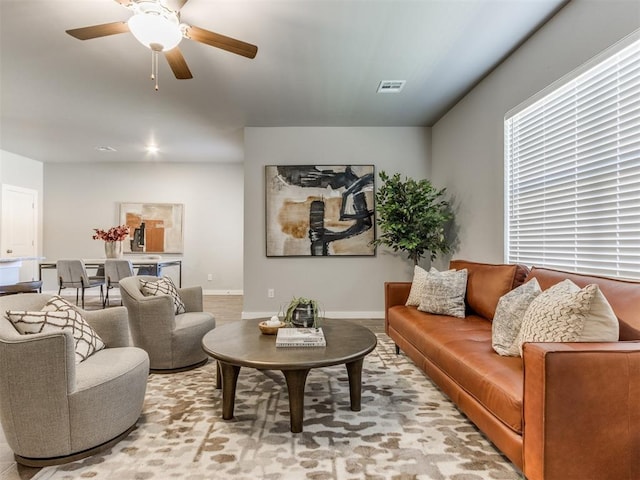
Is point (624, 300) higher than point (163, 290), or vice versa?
point (624, 300)

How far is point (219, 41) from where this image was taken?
223 cm

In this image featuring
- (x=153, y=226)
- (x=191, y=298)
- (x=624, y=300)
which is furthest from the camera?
(x=153, y=226)

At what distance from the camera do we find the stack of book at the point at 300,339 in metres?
2.15

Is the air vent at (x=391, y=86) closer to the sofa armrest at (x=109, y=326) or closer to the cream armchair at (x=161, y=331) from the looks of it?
the cream armchair at (x=161, y=331)

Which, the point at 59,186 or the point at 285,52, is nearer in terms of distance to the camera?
the point at 285,52

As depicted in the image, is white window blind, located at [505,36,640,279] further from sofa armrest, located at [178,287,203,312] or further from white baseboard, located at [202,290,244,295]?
white baseboard, located at [202,290,244,295]

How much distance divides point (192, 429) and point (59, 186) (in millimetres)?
7026

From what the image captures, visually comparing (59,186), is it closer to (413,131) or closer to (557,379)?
(413,131)

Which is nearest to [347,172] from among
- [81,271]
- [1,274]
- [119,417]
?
[119,417]

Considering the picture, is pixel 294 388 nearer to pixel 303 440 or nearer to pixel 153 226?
pixel 303 440

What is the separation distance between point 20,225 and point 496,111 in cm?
785

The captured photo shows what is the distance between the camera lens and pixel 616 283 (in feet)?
5.83

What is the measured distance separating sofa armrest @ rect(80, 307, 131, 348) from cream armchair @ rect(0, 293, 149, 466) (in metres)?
0.41

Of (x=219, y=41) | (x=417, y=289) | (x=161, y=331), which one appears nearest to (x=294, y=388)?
(x=161, y=331)
